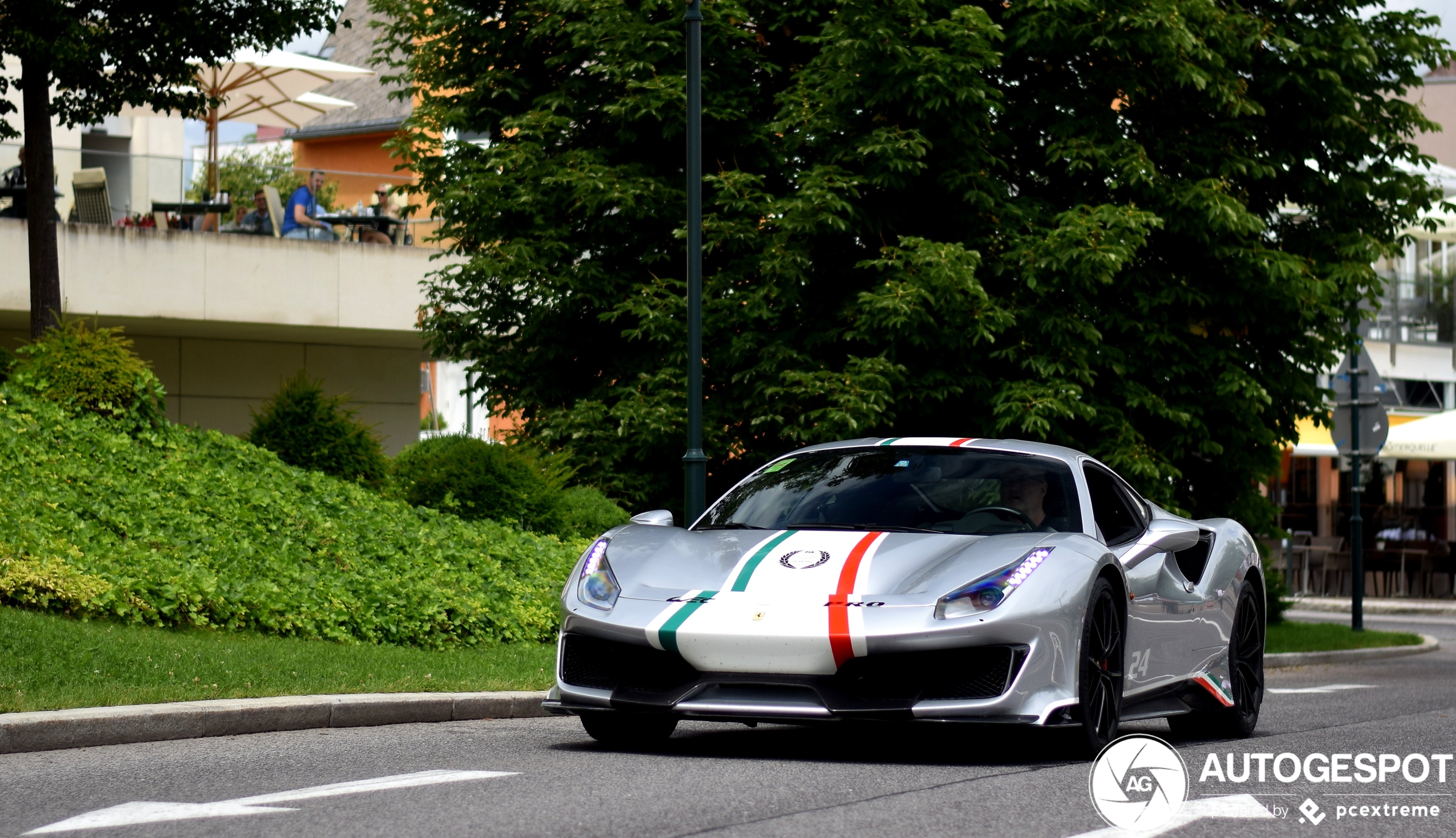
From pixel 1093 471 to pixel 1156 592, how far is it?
2.39 ft

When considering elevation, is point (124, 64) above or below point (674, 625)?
above

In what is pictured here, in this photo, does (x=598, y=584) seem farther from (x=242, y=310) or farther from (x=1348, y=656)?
(x=242, y=310)

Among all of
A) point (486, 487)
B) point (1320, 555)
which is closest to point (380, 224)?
point (486, 487)

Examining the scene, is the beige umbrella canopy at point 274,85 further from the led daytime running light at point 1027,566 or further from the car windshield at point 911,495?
the led daytime running light at point 1027,566

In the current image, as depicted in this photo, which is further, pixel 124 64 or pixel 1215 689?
pixel 124 64

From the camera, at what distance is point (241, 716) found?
917 centimetres

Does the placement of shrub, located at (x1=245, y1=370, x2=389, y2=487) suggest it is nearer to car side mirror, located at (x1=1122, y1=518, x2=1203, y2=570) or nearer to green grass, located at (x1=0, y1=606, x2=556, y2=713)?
green grass, located at (x1=0, y1=606, x2=556, y2=713)

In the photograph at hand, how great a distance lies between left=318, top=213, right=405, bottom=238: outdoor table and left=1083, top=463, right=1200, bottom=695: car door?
712 inches

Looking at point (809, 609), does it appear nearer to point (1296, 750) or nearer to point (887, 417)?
point (1296, 750)

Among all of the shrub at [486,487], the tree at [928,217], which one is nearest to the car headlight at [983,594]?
the tree at [928,217]

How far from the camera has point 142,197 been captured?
24281 millimetres

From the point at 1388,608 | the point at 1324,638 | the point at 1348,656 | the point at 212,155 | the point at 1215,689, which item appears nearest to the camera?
the point at 1215,689

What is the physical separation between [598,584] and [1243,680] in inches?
149

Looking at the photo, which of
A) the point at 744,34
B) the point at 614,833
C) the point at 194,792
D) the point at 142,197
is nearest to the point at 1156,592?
the point at 614,833
